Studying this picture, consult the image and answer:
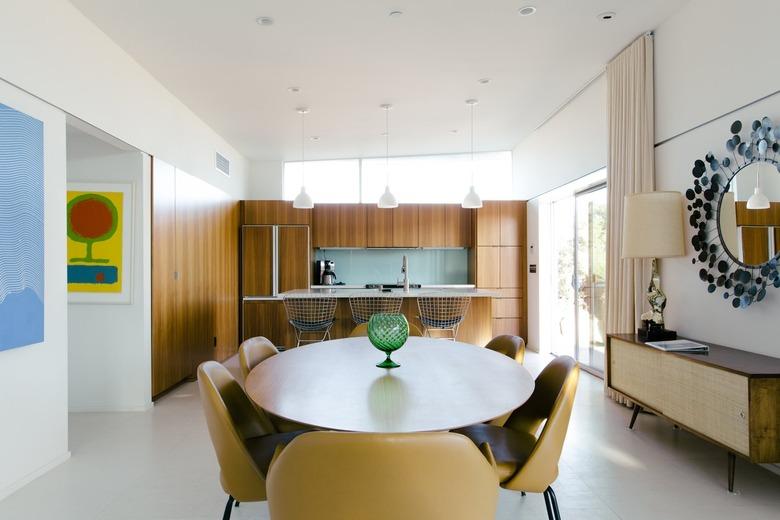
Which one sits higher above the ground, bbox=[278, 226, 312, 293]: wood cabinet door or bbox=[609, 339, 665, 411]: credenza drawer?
bbox=[278, 226, 312, 293]: wood cabinet door

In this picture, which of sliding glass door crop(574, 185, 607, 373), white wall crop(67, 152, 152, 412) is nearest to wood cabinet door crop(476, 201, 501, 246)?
sliding glass door crop(574, 185, 607, 373)

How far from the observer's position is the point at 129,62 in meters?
4.21

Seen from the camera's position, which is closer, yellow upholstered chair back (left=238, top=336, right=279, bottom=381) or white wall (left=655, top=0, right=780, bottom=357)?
yellow upholstered chair back (left=238, top=336, right=279, bottom=381)

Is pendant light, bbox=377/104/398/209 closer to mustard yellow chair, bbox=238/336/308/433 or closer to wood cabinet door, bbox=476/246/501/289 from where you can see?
wood cabinet door, bbox=476/246/501/289

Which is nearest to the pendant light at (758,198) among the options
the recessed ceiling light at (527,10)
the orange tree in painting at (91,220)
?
the recessed ceiling light at (527,10)

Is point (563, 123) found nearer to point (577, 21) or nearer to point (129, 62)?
point (577, 21)

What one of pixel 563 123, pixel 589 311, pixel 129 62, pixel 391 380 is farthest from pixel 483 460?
pixel 563 123

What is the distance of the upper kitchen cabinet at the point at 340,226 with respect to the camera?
314 inches

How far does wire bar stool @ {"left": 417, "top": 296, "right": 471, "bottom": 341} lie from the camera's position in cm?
559

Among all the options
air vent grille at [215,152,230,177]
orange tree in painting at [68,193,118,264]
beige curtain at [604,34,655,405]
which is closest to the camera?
beige curtain at [604,34,655,405]

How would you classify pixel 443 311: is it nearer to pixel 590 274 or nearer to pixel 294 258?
pixel 590 274

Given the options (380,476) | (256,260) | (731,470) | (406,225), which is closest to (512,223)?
(406,225)

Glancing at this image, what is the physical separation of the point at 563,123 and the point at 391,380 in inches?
194

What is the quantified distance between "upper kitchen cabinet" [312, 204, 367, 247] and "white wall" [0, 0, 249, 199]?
2619 mm
